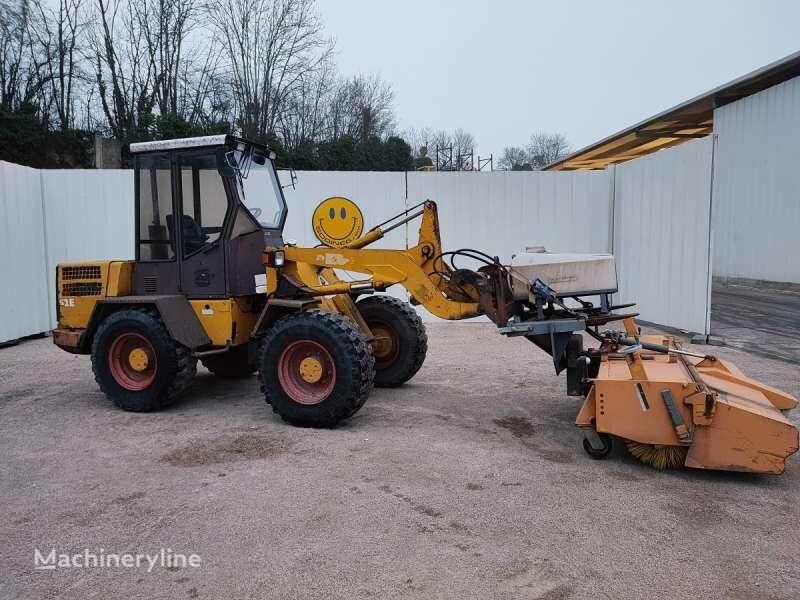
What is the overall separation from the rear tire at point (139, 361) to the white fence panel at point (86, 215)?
5755 millimetres

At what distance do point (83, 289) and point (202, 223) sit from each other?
143cm

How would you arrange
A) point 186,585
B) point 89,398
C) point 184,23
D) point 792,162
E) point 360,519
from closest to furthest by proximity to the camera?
point 186,585 → point 360,519 → point 89,398 → point 792,162 → point 184,23

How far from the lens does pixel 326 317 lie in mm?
5082

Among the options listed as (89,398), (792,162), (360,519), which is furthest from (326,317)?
(792,162)

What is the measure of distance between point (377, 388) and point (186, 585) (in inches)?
147

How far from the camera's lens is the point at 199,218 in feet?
18.7

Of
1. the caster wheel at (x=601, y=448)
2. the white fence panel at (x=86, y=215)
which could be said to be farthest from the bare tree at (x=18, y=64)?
the caster wheel at (x=601, y=448)

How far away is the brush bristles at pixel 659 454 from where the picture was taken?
13.6ft

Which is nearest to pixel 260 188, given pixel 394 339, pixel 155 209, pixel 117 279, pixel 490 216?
pixel 155 209

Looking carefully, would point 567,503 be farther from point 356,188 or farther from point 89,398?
point 356,188

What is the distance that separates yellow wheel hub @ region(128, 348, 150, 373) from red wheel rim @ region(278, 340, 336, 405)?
4.68 ft

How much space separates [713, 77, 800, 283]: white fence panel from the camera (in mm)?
15875

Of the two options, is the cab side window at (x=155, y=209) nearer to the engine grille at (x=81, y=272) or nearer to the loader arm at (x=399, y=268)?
the engine grille at (x=81, y=272)

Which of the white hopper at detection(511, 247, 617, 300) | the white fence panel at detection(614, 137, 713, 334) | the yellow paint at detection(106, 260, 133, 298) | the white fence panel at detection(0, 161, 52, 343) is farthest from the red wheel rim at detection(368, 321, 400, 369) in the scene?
the white fence panel at detection(0, 161, 52, 343)
